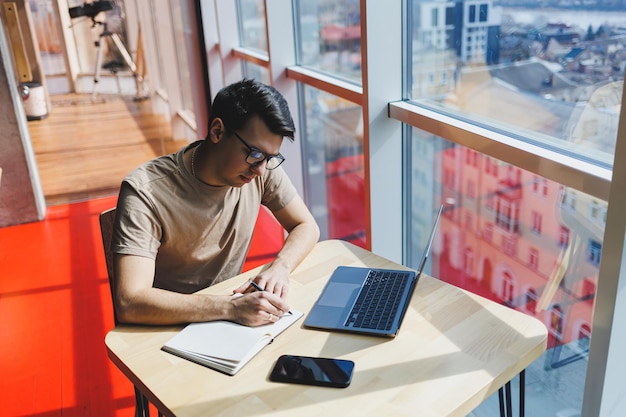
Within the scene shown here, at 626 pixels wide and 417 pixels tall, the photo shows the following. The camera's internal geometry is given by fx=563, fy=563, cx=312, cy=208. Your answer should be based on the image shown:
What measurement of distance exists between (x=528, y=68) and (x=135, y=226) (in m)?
1.22

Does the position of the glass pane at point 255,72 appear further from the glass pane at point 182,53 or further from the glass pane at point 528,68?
the glass pane at point 528,68

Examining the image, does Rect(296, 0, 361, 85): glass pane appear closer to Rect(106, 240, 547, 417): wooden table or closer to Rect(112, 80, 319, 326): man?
Rect(112, 80, 319, 326): man

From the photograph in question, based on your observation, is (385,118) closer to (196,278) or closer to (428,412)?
(196,278)

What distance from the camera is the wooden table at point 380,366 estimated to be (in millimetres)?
1111

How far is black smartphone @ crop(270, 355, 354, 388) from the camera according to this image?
1.17 meters

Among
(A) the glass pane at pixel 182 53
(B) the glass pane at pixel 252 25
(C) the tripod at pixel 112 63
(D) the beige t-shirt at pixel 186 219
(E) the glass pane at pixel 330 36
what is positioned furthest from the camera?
(A) the glass pane at pixel 182 53

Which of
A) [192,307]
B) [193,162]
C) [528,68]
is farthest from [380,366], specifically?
[528,68]

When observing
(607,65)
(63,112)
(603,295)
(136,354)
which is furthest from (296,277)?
(63,112)

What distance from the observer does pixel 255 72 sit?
4066 mm

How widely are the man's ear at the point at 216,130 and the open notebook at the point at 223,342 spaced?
54 cm

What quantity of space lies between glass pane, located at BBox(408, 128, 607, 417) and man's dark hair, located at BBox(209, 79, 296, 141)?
2.57ft

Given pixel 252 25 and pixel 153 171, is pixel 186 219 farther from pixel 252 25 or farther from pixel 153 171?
pixel 252 25

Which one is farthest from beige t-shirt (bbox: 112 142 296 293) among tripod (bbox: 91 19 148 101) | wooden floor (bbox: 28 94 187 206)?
wooden floor (bbox: 28 94 187 206)

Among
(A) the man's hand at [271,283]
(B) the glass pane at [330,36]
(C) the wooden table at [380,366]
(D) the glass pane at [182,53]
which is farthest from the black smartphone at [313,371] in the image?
(D) the glass pane at [182,53]
